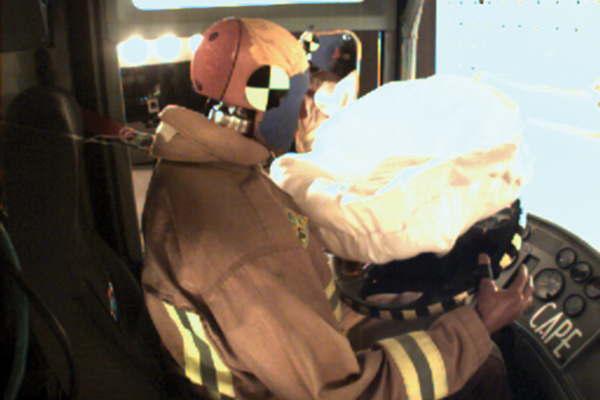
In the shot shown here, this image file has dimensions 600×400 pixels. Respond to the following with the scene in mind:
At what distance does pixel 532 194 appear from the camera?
1339 mm

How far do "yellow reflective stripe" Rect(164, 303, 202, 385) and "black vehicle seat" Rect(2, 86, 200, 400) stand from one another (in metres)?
0.06

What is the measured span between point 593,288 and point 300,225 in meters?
0.77

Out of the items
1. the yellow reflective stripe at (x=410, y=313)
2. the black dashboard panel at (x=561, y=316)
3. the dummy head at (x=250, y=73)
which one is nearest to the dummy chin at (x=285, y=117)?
the dummy head at (x=250, y=73)

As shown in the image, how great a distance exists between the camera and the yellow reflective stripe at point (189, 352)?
0.82 m

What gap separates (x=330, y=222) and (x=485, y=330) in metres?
0.39

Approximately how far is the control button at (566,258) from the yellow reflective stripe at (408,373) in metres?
0.62

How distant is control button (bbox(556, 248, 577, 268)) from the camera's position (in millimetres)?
1248

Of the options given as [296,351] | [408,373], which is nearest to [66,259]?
[296,351]

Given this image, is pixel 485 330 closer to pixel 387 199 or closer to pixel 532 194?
pixel 387 199

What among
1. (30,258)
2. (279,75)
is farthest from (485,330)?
(30,258)

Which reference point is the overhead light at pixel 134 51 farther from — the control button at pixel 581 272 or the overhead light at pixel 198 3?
the control button at pixel 581 272

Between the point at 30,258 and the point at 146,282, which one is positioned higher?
the point at 30,258

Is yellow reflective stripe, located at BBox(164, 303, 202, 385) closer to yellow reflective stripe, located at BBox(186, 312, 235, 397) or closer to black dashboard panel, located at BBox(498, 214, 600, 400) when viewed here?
yellow reflective stripe, located at BBox(186, 312, 235, 397)

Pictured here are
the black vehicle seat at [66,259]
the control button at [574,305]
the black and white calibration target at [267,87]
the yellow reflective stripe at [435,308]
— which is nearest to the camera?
the black vehicle seat at [66,259]
